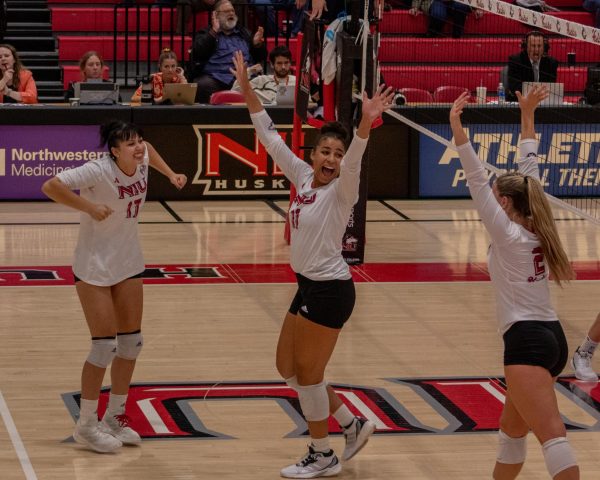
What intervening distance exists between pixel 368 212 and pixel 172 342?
5878 mm

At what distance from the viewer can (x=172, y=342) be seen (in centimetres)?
938

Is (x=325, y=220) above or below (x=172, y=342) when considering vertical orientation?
above

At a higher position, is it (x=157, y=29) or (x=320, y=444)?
(x=157, y=29)

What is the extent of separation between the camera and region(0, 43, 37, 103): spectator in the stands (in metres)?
14.8

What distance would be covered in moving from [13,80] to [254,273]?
15.9ft

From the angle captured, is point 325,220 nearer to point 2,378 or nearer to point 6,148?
point 2,378

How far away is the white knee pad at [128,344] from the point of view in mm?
7207

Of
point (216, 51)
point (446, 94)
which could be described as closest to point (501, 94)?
point (446, 94)

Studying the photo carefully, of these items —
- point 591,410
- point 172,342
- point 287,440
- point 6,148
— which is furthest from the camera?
point 6,148

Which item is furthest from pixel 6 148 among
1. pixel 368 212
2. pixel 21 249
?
pixel 368 212

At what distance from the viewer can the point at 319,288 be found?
6598 millimetres

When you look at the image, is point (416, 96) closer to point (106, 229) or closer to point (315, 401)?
point (106, 229)

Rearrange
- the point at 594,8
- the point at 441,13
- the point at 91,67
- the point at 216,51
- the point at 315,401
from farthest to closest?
the point at 594,8
the point at 441,13
the point at 216,51
the point at 91,67
the point at 315,401

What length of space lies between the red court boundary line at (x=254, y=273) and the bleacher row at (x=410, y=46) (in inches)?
230
